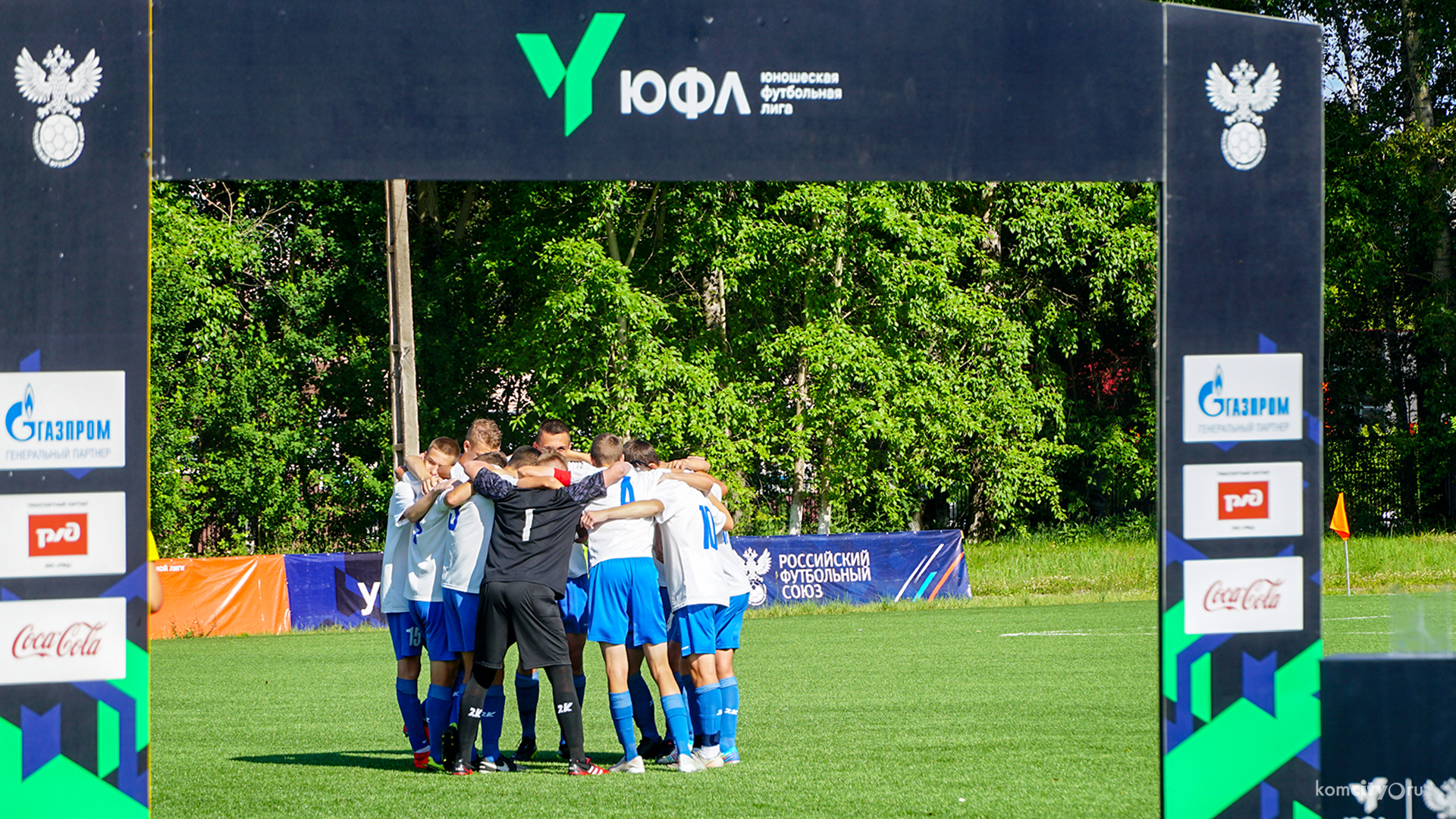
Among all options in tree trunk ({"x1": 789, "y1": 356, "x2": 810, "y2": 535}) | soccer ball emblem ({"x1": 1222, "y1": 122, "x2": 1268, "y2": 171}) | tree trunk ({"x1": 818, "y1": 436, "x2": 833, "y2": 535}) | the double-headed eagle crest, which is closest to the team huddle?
soccer ball emblem ({"x1": 1222, "y1": 122, "x2": 1268, "y2": 171})

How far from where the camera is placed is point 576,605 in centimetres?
909

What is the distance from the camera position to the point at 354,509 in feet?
104

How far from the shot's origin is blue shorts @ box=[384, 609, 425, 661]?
8.65 m

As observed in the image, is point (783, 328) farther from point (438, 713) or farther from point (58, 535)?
point (58, 535)

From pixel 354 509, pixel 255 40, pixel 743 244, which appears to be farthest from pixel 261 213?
pixel 255 40

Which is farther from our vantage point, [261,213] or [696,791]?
[261,213]

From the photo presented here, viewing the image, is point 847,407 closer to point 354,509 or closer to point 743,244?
point 743,244

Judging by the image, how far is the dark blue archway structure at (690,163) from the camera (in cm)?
501

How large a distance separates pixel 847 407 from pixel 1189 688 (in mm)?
23415

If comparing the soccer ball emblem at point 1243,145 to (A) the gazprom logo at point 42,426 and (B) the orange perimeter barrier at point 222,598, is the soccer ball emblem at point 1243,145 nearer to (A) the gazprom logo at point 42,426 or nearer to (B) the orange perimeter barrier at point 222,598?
(A) the gazprom logo at point 42,426

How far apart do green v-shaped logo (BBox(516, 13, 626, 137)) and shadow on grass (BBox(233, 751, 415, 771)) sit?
200 inches

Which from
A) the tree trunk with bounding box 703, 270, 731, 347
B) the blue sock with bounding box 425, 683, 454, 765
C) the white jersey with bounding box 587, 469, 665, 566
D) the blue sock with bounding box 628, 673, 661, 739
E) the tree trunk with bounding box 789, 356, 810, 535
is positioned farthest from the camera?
the tree trunk with bounding box 703, 270, 731, 347

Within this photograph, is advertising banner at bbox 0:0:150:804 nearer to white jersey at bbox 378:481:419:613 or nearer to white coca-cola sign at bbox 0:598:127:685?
white coca-cola sign at bbox 0:598:127:685

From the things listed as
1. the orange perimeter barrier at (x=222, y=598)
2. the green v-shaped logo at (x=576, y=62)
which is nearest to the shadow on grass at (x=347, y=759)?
the green v-shaped logo at (x=576, y=62)
